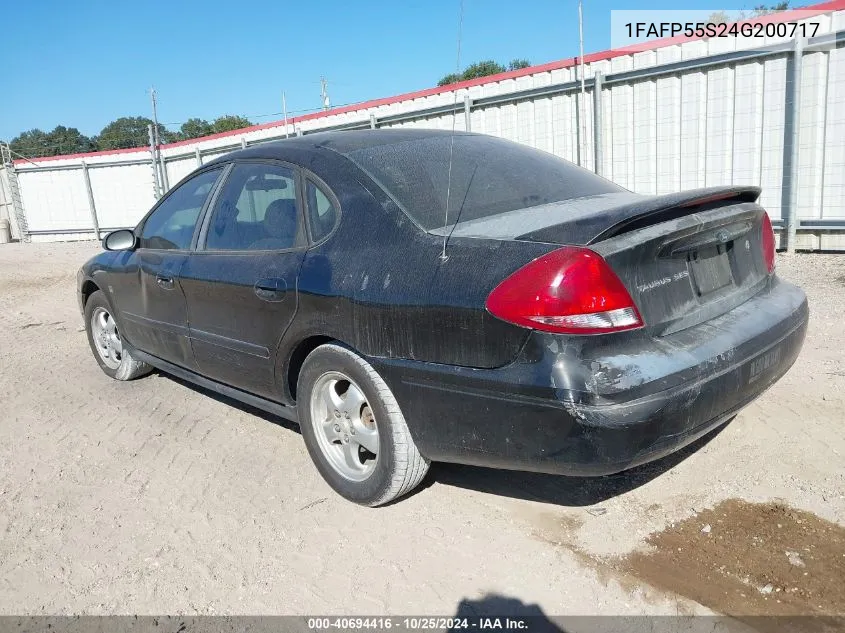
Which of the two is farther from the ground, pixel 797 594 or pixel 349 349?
pixel 349 349

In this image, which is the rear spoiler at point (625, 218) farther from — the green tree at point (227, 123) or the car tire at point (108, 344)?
the green tree at point (227, 123)

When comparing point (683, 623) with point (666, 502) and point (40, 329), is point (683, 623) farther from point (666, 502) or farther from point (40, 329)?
point (40, 329)

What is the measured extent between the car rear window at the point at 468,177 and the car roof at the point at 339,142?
7 centimetres

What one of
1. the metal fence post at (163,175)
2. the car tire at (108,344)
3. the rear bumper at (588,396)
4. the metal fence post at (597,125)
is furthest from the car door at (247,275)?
the metal fence post at (163,175)

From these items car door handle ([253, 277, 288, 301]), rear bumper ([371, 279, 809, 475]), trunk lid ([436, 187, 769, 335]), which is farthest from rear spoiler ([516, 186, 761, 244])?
car door handle ([253, 277, 288, 301])

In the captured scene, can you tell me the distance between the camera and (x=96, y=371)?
18.4ft

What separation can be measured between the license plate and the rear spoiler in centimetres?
18

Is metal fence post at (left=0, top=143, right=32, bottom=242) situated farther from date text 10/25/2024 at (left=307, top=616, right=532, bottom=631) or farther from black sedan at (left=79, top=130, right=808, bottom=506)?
date text 10/25/2024 at (left=307, top=616, right=532, bottom=631)

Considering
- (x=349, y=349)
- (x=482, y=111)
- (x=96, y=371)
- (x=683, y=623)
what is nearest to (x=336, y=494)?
(x=349, y=349)

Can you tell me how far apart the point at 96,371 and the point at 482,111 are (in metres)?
7.43

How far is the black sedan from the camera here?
2.31 meters

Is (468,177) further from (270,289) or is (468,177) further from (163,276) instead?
(163,276)

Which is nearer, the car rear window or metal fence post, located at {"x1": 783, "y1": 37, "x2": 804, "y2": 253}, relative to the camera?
the car rear window

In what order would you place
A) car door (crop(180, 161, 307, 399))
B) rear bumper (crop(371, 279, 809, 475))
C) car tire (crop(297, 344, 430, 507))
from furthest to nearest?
car door (crop(180, 161, 307, 399))
car tire (crop(297, 344, 430, 507))
rear bumper (crop(371, 279, 809, 475))
